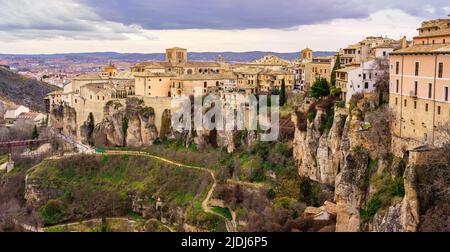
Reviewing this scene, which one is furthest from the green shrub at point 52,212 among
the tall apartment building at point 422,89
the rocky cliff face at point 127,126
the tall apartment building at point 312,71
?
the tall apartment building at point 422,89

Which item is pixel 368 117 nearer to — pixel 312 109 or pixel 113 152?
pixel 312 109

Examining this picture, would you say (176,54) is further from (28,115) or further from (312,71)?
(312,71)

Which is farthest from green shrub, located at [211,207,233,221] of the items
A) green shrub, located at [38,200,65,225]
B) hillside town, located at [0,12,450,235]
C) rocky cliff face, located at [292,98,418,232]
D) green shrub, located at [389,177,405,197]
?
green shrub, located at [389,177,405,197]

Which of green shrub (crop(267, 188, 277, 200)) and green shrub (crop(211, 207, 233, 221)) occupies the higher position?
green shrub (crop(267, 188, 277, 200))

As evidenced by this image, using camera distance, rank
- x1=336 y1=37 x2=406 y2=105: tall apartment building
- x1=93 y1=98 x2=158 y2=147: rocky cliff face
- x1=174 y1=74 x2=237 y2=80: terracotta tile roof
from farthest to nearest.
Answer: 1. x1=93 y1=98 x2=158 y2=147: rocky cliff face
2. x1=174 y1=74 x2=237 y2=80: terracotta tile roof
3. x1=336 y1=37 x2=406 y2=105: tall apartment building

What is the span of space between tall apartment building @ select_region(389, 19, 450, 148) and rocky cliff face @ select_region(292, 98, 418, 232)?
119 centimetres

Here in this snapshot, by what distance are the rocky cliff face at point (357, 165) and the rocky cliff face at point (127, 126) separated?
19.2m

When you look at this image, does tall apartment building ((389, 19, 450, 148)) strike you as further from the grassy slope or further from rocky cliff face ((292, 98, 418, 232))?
the grassy slope

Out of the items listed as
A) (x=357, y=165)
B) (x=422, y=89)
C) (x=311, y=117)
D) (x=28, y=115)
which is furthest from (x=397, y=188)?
(x=28, y=115)

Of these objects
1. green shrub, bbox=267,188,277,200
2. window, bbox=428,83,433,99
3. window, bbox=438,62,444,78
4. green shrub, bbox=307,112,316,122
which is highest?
window, bbox=438,62,444,78

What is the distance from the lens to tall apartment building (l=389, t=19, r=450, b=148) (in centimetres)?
2417

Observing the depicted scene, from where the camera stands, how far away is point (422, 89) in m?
25.8

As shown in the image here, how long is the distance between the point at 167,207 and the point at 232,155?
591cm

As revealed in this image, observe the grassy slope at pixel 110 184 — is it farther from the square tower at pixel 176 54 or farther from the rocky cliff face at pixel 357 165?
the square tower at pixel 176 54
